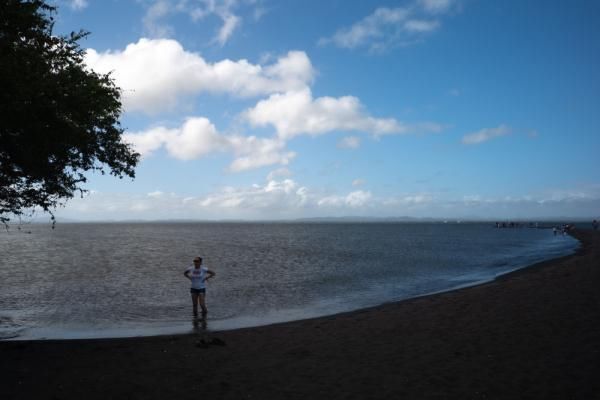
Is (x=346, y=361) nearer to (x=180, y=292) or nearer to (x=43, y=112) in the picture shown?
(x=43, y=112)

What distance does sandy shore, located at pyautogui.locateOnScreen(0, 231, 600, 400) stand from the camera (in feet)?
28.9

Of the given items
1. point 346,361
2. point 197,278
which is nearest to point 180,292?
point 197,278

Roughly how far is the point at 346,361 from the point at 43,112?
34.0 feet

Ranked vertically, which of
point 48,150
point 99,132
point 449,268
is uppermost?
point 99,132

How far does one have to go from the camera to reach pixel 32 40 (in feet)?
35.4

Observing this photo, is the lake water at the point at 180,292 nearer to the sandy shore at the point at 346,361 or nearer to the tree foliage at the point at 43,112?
the sandy shore at the point at 346,361

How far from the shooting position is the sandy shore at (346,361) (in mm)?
8820

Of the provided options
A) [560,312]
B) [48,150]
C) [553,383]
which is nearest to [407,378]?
[553,383]

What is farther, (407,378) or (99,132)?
(99,132)

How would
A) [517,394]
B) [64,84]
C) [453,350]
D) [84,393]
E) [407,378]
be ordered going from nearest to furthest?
[517,394] < [84,393] < [407,378] < [64,84] < [453,350]

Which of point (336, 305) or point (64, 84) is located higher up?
point (64, 84)

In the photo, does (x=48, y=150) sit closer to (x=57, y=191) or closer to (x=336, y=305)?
(x=57, y=191)

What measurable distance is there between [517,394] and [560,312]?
921 cm

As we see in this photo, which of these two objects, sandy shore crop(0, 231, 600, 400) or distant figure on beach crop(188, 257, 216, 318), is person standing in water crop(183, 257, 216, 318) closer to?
distant figure on beach crop(188, 257, 216, 318)
